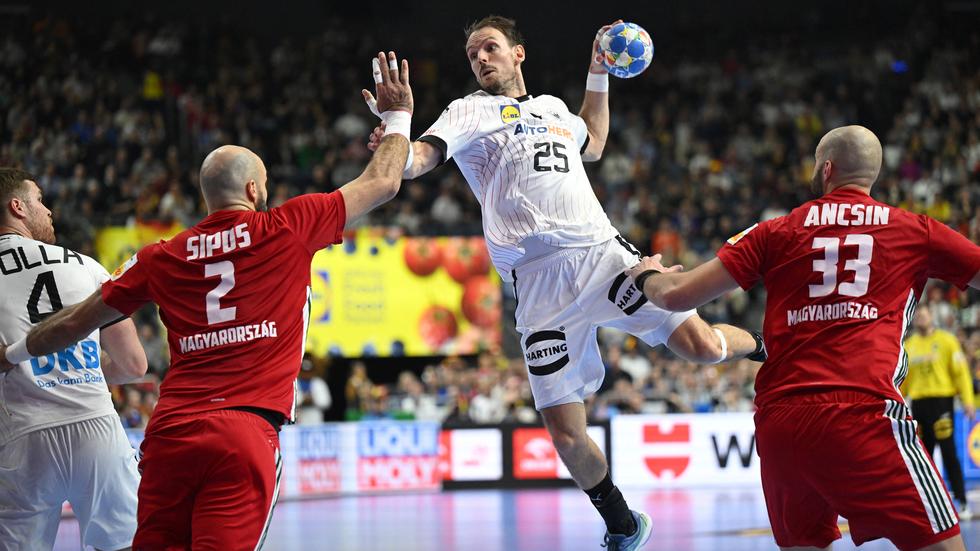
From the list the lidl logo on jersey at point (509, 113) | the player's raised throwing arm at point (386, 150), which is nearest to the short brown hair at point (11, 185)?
the player's raised throwing arm at point (386, 150)

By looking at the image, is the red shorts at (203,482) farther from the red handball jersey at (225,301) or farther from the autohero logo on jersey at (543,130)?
the autohero logo on jersey at (543,130)

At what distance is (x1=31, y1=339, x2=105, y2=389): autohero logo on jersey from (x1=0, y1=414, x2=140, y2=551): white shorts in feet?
0.77

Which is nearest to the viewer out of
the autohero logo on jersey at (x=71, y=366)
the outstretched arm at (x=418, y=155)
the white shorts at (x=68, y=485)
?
the white shorts at (x=68, y=485)

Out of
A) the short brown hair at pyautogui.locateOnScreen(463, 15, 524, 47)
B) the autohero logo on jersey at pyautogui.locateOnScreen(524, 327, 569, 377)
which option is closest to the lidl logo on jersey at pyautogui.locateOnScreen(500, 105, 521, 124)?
the short brown hair at pyautogui.locateOnScreen(463, 15, 524, 47)

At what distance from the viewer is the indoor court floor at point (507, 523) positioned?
10125mm

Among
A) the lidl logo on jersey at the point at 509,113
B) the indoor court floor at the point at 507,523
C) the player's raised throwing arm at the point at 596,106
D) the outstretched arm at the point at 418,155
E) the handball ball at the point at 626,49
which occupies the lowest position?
the indoor court floor at the point at 507,523

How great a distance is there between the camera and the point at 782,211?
71.2 feet

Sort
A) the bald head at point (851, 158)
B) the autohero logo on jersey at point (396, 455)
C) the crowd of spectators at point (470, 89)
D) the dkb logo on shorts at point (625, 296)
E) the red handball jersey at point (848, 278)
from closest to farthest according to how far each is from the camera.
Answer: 1. the red handball jersey at point (848, 278)
2. the bald head at point (851, 158)
3. the dkb logo on shorts at point (625, 296)
4. the autohero logo on jersey at point (396, 455)
5. the crowd of spectators at point (470, 89)

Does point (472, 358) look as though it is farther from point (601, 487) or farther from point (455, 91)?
point (601, 487)

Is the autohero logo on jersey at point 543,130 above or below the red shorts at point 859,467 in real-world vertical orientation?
above

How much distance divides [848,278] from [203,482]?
303 cm

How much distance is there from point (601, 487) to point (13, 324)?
373 centimetres

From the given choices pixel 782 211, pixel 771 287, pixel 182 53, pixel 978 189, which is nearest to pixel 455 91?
pixel 182 53

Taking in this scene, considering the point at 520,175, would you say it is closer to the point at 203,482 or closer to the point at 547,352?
the point at 547,352
